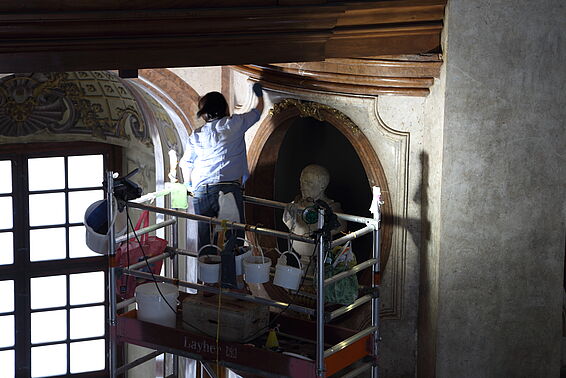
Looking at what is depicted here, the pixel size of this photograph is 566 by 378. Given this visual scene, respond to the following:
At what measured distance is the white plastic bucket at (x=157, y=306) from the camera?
22.4 ft

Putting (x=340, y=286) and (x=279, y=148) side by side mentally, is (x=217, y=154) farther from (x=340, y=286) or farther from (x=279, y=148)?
(x=340, y=286)

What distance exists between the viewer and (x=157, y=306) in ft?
22.4

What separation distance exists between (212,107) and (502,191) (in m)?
2.22

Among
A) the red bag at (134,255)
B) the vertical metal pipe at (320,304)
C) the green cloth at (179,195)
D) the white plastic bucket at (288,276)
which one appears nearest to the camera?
the vertical metal pipe at (320,304)

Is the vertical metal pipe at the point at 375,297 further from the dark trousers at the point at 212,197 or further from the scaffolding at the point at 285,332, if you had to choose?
the dark trousers at the point at 212,197

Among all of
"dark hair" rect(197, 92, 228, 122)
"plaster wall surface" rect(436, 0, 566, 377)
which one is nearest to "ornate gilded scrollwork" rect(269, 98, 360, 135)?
"dark hair" rect(197, 92, 228, 122)

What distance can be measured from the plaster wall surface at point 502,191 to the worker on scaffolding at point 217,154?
1.65 m

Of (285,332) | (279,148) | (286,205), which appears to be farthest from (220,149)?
(285,332)

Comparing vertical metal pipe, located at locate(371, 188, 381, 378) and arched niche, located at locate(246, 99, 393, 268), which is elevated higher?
arched niche, located at locate(246, 99, 393, 268)

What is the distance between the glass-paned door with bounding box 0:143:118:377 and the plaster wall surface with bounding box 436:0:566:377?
4853mm

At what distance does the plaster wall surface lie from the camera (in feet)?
21.9

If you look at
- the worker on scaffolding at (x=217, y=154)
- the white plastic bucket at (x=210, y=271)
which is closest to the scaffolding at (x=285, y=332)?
the white plastic bucket at (x=210, y=271)

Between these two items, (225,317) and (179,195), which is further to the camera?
(179,195)

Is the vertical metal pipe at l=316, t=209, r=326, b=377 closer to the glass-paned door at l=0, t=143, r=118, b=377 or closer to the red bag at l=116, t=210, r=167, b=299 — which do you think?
the red bag at l=116, t=210, r=167, b=299
